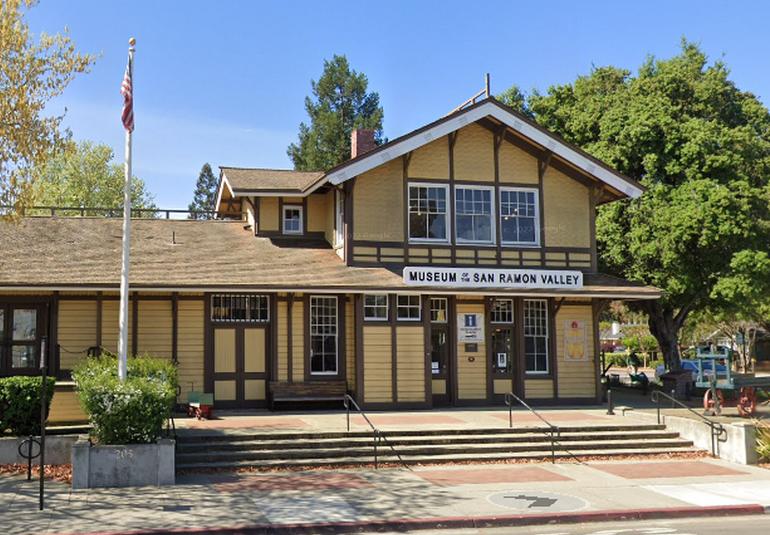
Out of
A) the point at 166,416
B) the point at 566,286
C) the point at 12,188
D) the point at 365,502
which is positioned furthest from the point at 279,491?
the point at 566,286

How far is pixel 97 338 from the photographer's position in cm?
1973

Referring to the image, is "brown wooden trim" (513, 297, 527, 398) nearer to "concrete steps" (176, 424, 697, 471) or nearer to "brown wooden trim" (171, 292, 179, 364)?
"concrete steps" (176, 424, 697, 471)

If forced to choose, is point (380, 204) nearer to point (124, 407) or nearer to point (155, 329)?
point (155, 329)

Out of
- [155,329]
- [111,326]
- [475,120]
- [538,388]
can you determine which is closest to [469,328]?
[538,388]

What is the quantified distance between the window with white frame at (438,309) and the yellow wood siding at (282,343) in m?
4.10

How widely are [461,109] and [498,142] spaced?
5.20 ft

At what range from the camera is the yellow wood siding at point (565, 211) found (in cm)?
2303

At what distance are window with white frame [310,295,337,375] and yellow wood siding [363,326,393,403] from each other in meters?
1.07

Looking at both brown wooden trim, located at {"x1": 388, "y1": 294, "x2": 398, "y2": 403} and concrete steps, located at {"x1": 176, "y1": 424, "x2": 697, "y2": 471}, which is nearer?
concrete steps, located at {"x1": 176, "y1": 424, "x2": 697, "y2": 471}

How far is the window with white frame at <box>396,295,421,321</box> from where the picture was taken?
2139 centimetres

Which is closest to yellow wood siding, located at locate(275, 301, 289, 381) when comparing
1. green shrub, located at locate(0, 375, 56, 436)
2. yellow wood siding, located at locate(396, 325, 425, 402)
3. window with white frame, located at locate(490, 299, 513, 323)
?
yellow wood siding, located at locate(396, 325, 425, 402)

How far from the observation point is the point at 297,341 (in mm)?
20984

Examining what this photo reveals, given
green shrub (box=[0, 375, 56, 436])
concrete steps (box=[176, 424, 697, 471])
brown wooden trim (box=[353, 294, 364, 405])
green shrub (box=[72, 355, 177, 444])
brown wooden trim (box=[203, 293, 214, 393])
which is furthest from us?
brown wooden trim (box=[353, 294, 364, 405])

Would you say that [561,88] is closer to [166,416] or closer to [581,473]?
[581,473]
